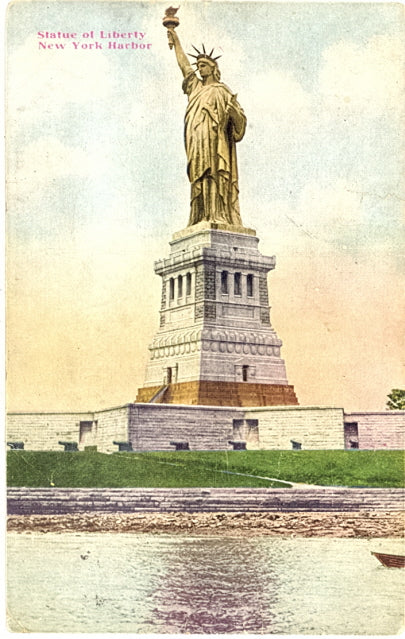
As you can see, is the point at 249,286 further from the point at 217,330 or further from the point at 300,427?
the point at 300,427

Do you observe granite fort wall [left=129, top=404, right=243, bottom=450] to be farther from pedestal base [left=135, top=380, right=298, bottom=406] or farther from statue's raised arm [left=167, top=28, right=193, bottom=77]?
statue's raised arm [left=167, top=28, right=193, bottom=77]

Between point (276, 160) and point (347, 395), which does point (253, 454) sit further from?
point (276, 160)

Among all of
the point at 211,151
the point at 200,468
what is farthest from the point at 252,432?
the point at 211,151

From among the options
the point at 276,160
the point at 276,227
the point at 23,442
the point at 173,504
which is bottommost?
the point at 173,504

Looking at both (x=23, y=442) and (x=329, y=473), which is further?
(x=329, y=473)

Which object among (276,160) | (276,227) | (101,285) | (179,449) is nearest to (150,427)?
(179,449)

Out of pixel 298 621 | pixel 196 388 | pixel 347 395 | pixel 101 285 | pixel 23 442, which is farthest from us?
pixel 196 388

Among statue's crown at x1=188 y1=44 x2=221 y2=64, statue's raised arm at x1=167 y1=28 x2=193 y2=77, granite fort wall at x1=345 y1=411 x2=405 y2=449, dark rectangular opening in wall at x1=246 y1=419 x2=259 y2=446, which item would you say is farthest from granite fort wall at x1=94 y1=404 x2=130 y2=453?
statue's crown at x1=188 y1=44 x2=221 y2=64
